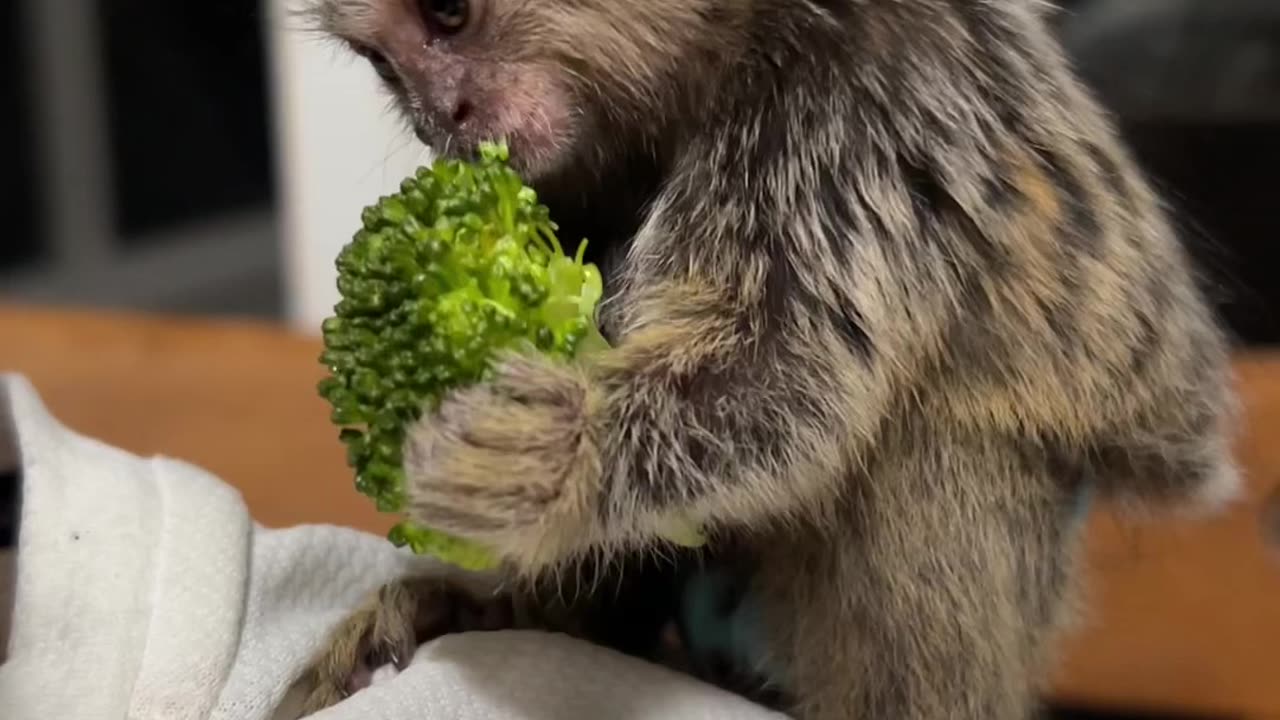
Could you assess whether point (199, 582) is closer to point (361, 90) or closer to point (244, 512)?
point (244, 512)

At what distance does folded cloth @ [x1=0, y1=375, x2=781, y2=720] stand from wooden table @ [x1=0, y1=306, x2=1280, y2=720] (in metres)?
0.39

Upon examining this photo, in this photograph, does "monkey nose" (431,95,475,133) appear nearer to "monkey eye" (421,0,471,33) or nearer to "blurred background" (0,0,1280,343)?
"monkey eye" (421,0,471,33)

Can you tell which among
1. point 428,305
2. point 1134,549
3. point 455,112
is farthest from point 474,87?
point 1134,549

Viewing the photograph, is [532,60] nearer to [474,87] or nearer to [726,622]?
[474,87]

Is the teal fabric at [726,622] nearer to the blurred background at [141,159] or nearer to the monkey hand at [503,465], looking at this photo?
the monkey hand at [503,465]

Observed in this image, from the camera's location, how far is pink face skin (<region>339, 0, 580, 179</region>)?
0.74m

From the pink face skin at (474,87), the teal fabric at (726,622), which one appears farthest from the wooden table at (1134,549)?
the pink face skin at (474,87)

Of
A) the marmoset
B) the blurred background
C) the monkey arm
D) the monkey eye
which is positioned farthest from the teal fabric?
the blurred background

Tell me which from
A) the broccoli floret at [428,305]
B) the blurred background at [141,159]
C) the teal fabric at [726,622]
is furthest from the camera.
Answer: the blurred background at [141,159]

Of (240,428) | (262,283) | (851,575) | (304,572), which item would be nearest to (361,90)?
(240,428)

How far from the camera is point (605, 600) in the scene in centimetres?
87

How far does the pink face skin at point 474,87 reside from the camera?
29.1 inches

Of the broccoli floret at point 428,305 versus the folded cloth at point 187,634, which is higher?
the broccoli floret at point 428,305

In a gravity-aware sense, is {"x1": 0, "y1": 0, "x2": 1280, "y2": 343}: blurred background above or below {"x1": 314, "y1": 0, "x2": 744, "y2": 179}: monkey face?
below
